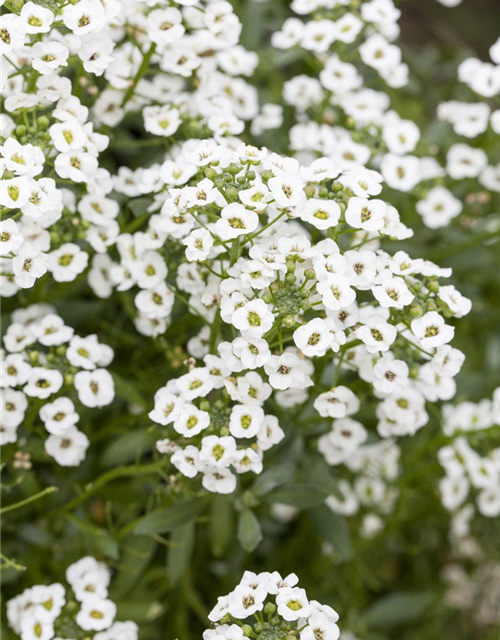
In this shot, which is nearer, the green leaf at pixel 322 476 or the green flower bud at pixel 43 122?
the green flower bud at pixel 43 122

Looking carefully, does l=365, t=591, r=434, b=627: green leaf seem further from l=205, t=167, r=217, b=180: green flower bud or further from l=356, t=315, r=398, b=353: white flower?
l=205, t=167, r=217, b=180: green flower bud

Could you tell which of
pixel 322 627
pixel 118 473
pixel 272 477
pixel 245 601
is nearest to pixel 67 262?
pixel 118 473

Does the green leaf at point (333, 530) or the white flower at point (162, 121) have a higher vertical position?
the white flower at point (162, 121)

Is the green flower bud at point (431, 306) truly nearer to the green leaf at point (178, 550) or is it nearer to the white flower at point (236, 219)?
the white flower at point (236, 219)

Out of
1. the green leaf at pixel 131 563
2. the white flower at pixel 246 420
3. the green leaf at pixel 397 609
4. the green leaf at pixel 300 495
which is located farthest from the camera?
the green leaf at pixel 397 609

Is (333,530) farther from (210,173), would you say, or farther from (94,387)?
(210,173)

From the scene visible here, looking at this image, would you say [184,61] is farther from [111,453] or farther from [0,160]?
[111,453]

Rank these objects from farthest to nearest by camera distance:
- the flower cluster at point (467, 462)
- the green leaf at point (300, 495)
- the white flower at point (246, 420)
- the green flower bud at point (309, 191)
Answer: the flower cluster at point (467, 462) < the green leaf at point (300, 495) < the green flower bud at point (309, 191) < the white flower at point (246, 420)

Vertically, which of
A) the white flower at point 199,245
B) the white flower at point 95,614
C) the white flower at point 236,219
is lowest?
the white flower at point 95,614

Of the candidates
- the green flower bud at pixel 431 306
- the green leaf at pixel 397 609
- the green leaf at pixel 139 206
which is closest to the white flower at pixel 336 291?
the green flower bud at pixel 431 306
